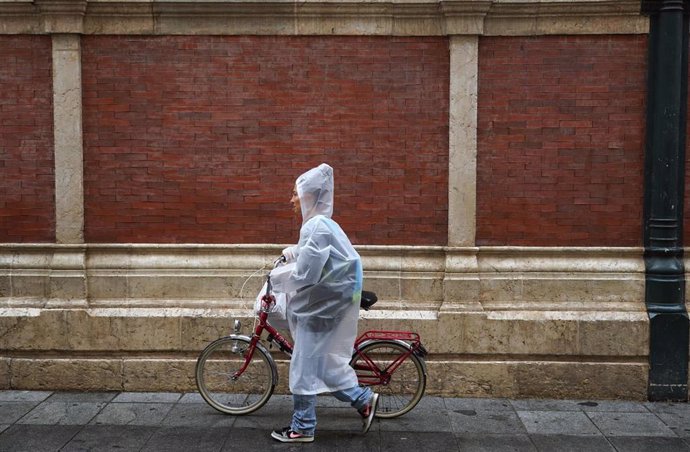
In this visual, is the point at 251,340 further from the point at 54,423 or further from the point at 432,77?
the point at 432,77

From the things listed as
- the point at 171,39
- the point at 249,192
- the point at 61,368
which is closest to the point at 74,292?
the point at 61,368

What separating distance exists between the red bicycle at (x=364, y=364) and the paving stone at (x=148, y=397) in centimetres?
46

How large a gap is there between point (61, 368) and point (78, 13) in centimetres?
333

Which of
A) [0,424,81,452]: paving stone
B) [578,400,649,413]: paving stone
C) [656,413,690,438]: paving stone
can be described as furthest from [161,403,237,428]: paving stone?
[656,413,690,438]: paving stone

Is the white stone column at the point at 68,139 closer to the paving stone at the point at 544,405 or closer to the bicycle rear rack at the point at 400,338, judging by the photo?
the bicycle rear rack at the point at 400,338

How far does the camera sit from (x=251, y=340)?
6.36 meters

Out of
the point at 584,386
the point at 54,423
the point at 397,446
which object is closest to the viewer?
the point at 397,446

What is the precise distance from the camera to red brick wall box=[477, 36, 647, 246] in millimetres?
7016

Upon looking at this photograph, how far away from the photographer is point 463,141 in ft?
23.1

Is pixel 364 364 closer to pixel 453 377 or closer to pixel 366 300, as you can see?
pixel 366 300

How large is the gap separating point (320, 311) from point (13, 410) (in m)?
2.92

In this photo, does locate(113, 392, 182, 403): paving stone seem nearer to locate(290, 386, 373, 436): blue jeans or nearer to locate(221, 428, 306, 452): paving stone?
locate(221, 428, 306, 452): paving stone

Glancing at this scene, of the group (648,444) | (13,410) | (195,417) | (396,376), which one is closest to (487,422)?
(396,376)

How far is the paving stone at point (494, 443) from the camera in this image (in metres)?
5.71
